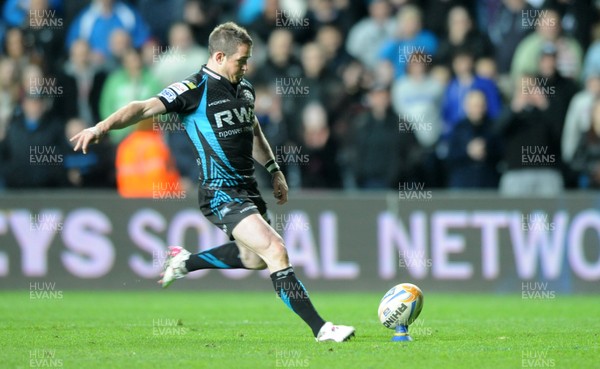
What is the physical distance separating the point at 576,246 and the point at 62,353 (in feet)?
28.0

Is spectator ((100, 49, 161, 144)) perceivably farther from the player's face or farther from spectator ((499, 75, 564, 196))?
the player's face

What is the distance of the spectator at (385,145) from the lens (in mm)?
15812

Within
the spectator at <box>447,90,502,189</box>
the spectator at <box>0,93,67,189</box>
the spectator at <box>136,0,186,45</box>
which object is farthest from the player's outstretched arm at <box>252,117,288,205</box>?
the spectator at <box>136,0,186,45</box>

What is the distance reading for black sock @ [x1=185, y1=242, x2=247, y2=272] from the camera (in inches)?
380

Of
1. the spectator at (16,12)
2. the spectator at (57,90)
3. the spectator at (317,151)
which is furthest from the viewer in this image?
the spectator at (16,12)

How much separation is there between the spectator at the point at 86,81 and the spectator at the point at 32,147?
64cm

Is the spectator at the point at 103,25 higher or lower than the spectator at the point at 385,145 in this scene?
higher

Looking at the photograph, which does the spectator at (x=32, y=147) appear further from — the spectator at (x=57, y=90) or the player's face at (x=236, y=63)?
the player's face at (x=236, y=63)

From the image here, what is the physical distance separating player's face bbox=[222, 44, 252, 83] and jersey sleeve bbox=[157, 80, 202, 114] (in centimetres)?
28

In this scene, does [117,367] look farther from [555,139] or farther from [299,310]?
[555,139]

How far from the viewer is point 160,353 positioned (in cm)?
816

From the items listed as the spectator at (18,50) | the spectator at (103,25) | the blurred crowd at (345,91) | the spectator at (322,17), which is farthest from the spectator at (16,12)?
the spectator at (322,17)

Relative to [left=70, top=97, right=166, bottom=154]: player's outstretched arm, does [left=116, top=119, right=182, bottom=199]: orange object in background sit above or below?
below

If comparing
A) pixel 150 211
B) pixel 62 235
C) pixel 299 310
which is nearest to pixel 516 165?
pixel 150 211
